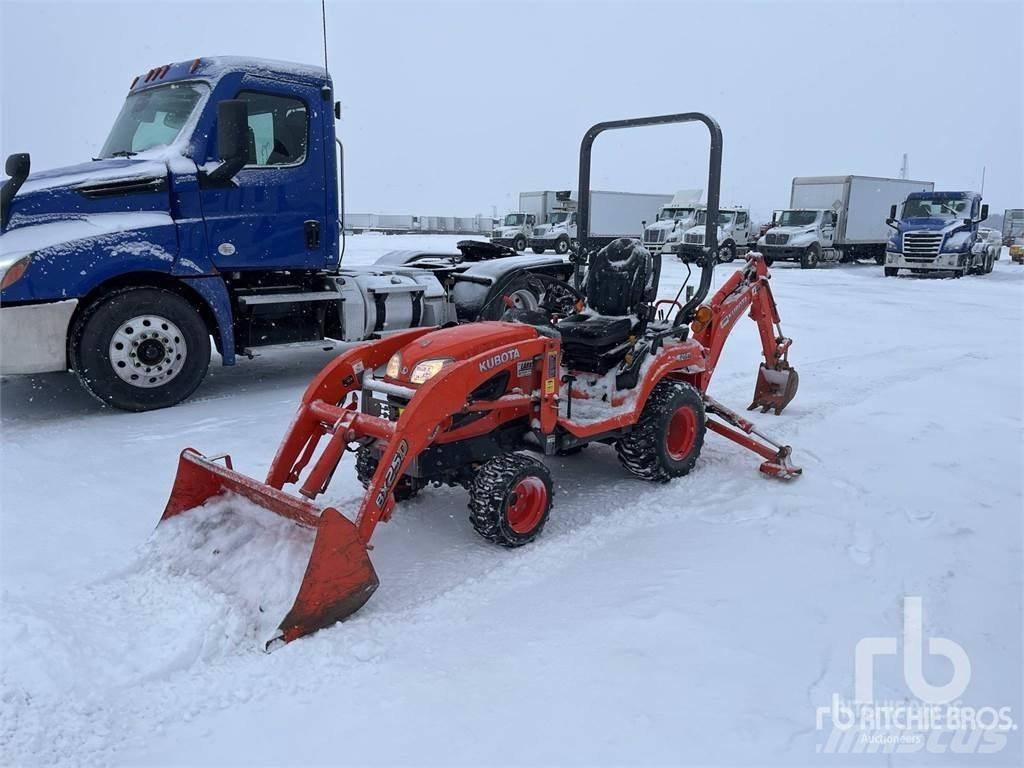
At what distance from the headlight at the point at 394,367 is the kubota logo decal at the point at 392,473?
2.06ft

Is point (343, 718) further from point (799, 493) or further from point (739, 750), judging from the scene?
point (799, 493)

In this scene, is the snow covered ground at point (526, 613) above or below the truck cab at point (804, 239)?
below

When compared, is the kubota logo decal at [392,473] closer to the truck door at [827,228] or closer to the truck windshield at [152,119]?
the truck windshield at [152,119]

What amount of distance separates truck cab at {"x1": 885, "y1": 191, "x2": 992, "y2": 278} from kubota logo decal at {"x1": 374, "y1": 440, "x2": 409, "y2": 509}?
2217cm

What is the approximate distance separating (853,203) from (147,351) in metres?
26.1

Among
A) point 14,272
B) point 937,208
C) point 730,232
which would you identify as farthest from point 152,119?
point 730,232

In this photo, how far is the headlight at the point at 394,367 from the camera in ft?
13.0

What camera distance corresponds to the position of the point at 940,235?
21.6 metres

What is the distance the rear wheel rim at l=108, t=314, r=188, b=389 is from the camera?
6.05m

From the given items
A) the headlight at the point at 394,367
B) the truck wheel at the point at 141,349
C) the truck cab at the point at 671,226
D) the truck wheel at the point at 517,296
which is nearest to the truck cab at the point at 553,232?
the truck cab at the point at 671,226

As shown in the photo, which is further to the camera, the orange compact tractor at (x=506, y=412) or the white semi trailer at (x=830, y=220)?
the white semi trailer at (x=830, y=220)

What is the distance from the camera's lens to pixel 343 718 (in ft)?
8.65

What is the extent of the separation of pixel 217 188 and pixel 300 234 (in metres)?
0.82

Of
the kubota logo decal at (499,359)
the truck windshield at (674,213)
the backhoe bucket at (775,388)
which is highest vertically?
the truck windshield at (674,213)
